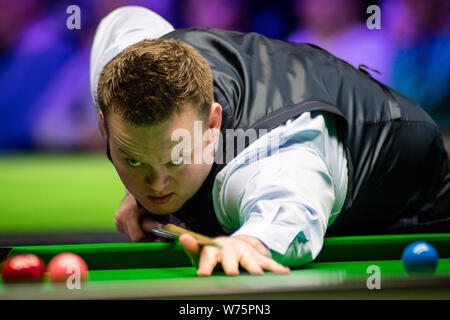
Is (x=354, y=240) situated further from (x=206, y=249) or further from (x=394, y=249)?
(x=206, y=249)

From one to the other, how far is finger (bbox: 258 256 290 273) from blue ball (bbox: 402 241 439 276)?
1.48ft

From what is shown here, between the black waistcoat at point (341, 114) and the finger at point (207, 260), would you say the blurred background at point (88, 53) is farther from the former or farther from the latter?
the finger at point (207, 260)

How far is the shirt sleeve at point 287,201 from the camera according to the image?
77.6 inches

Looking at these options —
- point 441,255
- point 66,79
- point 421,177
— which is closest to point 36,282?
point 441,255

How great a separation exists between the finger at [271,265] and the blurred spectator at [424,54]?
23.4ft

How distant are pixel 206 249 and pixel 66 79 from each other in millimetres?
7785

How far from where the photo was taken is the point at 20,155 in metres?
10.1

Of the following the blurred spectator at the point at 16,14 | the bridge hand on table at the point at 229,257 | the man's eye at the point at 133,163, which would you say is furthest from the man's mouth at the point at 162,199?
the blurred spectator at the point at 16,14

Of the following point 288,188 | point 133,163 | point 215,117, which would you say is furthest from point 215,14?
point 288,188

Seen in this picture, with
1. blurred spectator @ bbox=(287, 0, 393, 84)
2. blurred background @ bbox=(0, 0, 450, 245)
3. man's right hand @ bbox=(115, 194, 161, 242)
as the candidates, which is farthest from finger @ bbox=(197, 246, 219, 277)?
blurred spectator @ bbox=(287, 0, 393, 84)

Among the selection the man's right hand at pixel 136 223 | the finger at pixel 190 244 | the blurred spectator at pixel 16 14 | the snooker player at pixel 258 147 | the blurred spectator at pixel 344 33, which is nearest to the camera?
the finger at pixel 190 244

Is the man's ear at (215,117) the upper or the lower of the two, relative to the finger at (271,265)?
upper

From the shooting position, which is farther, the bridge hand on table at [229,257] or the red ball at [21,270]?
the red ball at [21,270]

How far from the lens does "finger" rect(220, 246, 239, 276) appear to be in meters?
1.75
